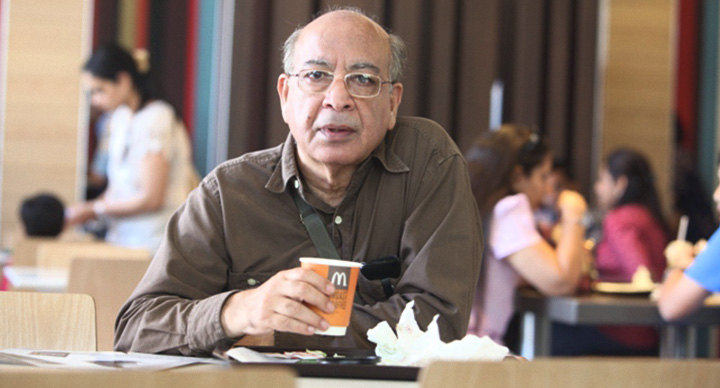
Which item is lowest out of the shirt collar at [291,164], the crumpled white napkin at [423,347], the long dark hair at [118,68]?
the crumpled white napkin at [423,347]

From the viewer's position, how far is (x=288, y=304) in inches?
57.9

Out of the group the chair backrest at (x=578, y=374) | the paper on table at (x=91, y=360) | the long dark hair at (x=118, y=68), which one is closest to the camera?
the chair backrest at (x=578, y=374)

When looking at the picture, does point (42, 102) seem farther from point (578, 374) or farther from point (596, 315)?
point (578, 374)

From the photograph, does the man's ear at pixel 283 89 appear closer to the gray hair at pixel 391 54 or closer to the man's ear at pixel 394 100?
the gray hair at pixel 391 54

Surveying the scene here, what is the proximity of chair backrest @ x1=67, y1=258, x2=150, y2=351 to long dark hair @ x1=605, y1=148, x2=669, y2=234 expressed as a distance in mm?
2867

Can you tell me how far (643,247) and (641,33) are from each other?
2.60 m

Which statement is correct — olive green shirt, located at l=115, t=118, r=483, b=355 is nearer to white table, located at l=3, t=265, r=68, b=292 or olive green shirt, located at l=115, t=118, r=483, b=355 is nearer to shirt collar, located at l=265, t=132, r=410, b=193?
shirt collar, located at l=265, t=132, r=410, b=193

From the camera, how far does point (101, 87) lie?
449 centimetres

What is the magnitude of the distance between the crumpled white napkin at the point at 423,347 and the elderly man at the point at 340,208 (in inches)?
10.9

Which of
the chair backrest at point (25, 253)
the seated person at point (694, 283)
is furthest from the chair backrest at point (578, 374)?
the chair backrest at point (25, 253)

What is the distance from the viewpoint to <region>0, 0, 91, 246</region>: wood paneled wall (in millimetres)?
6145

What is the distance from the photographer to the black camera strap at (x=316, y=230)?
6.26ft

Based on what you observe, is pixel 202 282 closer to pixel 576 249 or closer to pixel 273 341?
pixel 273 341

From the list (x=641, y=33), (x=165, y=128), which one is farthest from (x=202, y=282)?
(x=641, y=33)
